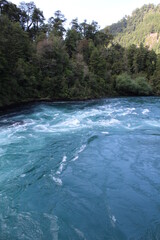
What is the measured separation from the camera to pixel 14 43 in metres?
23.2

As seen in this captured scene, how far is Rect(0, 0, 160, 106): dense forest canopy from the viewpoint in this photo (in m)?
23.5

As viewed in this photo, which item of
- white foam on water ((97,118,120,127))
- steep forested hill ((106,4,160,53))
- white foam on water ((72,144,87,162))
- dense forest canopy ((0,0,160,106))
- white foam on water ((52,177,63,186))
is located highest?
steep forested hill ((106,4,160,53))

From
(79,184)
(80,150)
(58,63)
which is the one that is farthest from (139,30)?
(79,184)

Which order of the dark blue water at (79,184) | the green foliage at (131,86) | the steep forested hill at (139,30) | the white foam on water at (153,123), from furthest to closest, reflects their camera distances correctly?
the steep forested hill at (139,30)
the green foliage at (131,86)
the white foam on water at (153,123)
the dark blue water at (79,184)

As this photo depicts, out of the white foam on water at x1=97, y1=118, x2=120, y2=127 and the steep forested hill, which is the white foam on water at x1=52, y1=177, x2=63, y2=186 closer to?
the white foam on water at x1=97, y1=118, x2=120, y2=127

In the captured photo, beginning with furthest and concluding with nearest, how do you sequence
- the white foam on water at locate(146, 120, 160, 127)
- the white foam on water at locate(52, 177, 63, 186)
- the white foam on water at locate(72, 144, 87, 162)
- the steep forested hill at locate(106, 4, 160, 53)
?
1. the steep forested hill at locate(106, 4, 160, 53)
2. the white foam on water at locate(146, 120, 160, 127)
3. the white foam on water at locate(72, 144, 87, 162)
4. the white foam on water at locate(52, 177, 63, 186)

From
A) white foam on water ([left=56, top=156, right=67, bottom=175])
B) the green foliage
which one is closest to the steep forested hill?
the green foliage

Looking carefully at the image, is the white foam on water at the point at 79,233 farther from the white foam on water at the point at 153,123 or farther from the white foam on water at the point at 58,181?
the white foam on water at the point at 153,123

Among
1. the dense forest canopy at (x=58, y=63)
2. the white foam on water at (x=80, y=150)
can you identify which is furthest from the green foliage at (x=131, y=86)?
the white foam on water at (x=80, y=150)

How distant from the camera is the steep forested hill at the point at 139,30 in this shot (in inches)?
5960

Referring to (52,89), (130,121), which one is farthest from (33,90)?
(130,121)

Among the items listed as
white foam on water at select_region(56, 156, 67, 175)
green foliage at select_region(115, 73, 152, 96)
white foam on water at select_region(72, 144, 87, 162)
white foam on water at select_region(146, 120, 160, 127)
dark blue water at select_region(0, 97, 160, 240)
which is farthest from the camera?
green foliage at select_region(115, 73, 152, 96)

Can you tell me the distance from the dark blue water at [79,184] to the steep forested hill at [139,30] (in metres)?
135

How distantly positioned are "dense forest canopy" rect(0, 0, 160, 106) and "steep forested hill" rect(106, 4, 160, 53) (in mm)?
93664
